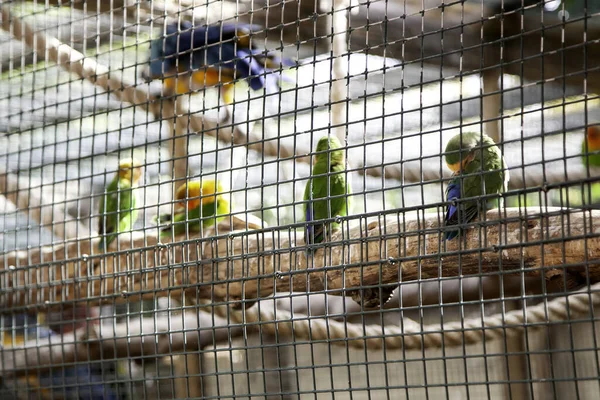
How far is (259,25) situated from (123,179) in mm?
787

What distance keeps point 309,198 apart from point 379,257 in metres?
0.23

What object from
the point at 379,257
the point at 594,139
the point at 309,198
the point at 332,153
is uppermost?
the point at 594,139

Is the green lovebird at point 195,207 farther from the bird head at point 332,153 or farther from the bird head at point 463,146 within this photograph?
the bird head at point 463,146

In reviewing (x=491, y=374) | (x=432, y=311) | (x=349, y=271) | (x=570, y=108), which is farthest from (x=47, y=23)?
(x=491, y=374)

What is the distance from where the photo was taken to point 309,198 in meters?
1.48

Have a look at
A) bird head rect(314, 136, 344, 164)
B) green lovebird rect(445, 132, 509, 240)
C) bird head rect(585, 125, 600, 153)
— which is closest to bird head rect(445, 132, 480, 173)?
green lovebird rect(445, 132, 509, 240)

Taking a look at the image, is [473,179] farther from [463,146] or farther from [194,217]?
[194,217]

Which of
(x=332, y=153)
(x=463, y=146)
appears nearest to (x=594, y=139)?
(x=332, y=153)

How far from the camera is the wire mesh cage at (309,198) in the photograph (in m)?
1.21

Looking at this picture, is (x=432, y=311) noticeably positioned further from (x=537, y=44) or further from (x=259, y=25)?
(x=259, y=25)

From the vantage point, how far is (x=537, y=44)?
303cm

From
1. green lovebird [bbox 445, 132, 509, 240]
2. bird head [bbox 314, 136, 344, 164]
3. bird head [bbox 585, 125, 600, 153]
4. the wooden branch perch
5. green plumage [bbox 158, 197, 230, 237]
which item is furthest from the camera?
bird head [bbox 585, 125, 600, 153]

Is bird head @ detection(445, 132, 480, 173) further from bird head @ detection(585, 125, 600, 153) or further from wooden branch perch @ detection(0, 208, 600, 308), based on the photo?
bird head @ detection(585, 125, 600, 153)

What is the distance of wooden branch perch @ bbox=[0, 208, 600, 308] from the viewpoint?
115 centimetres
